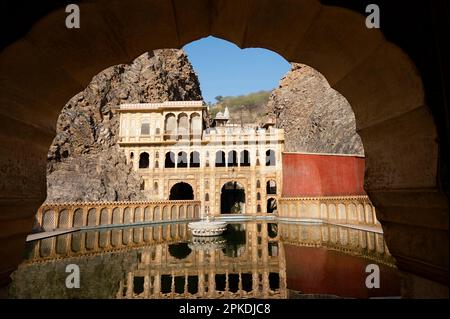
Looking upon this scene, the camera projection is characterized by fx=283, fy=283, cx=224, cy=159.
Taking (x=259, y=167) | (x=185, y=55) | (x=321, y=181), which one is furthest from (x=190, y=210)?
(x=185, y=55)

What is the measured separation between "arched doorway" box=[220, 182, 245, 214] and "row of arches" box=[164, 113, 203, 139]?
9.15 meters

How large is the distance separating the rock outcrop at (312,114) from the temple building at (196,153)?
11.1 meters

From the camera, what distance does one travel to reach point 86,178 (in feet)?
99.6

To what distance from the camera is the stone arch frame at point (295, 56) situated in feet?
6.01

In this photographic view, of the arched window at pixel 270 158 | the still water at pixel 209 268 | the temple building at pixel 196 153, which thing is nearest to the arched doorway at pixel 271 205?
the temple building at pixel 196 153

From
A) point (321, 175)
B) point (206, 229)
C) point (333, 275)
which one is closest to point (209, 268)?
point (333, 275)

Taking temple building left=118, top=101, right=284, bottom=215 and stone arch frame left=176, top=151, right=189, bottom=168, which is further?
stone arch frame left=176, top=151, right=189, bottom=168

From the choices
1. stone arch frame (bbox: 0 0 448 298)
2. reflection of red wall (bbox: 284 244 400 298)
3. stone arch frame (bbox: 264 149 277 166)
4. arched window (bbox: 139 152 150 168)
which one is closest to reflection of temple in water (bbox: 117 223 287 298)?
reflection of red wall (bbox: 284 244 400 298)

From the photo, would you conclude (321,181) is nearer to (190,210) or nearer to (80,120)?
(190,210)

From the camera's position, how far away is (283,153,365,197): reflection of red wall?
29.8 metres

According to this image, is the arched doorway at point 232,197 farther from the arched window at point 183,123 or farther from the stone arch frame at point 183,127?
the arched window at point 183,123

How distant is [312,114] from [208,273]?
46.2m

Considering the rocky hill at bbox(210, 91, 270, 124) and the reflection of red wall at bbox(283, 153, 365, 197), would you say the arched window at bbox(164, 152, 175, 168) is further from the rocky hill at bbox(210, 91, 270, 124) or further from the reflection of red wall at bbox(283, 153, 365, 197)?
the rocky hill at bbox(210, 91, 270, 124)

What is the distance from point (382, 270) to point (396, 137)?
8.70 metres
